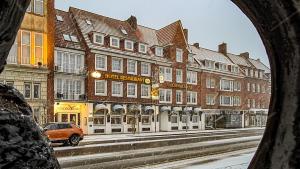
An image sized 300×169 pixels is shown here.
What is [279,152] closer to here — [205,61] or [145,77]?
[145,77]

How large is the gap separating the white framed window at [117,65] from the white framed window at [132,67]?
1.12 meters

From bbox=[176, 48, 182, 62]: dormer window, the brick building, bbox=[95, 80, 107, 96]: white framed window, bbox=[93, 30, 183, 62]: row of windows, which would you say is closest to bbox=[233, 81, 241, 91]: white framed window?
the brick building

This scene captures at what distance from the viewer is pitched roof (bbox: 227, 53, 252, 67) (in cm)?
6814

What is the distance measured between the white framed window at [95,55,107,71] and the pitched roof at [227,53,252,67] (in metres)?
32.2

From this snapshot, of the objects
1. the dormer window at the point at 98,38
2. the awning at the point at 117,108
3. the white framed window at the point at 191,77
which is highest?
the dormer window at the point at 98,38

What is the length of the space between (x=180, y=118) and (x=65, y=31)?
2011cm

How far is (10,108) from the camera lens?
1.25 metres

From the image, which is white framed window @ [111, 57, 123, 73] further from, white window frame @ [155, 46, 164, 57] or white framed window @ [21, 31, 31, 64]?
white framed window @ [21, 31, 31, 64]

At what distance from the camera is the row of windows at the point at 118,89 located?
40.8 m

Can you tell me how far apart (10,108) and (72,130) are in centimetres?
2313

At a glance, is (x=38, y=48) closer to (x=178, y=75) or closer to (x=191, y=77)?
(x=178, y=75)

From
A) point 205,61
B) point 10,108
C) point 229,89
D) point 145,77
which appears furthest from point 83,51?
point 10,108

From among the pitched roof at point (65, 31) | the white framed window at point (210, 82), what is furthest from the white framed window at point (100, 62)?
the white framed window at point (210, 82)

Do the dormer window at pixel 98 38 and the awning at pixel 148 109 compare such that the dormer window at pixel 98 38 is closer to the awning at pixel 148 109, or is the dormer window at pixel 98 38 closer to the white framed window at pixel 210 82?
the awning at pixel 148 109
